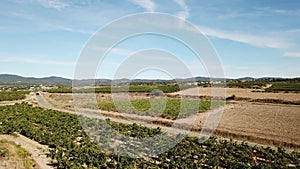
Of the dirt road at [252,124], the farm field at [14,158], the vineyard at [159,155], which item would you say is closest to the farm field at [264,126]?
the dirt road at [252,124]

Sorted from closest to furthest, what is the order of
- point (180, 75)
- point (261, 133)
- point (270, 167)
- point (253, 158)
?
1. point (180, 75)
2. point (270, 167)
3. point (253, 158)
4. point (261, 133)

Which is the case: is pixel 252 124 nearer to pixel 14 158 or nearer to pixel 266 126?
pixel 266 126

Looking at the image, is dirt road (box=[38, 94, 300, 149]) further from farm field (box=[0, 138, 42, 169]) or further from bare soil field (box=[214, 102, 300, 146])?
farm field (box=[0, 138, 42, 169])

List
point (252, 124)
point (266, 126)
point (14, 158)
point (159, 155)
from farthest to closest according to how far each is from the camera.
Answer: point (252, 124)
point (266, 126)
point (159, 155)
point (14, 158)

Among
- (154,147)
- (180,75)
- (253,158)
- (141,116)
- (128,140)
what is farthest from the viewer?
(141,116)

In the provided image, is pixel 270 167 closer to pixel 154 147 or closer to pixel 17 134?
pixel 154 147

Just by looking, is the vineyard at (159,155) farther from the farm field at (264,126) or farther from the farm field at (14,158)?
the farm field at (264,126)

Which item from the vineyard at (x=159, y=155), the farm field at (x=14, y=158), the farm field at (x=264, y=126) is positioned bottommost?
the vineyard at (x=159, y=155)

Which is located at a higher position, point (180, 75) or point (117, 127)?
point (180, 75)

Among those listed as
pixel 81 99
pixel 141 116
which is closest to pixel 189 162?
pixel 141 116

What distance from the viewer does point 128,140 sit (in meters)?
22.7

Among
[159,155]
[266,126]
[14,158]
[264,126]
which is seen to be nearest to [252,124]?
[264,126]

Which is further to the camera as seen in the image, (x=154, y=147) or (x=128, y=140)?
(x=128, y=140)

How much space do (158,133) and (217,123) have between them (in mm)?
7682
